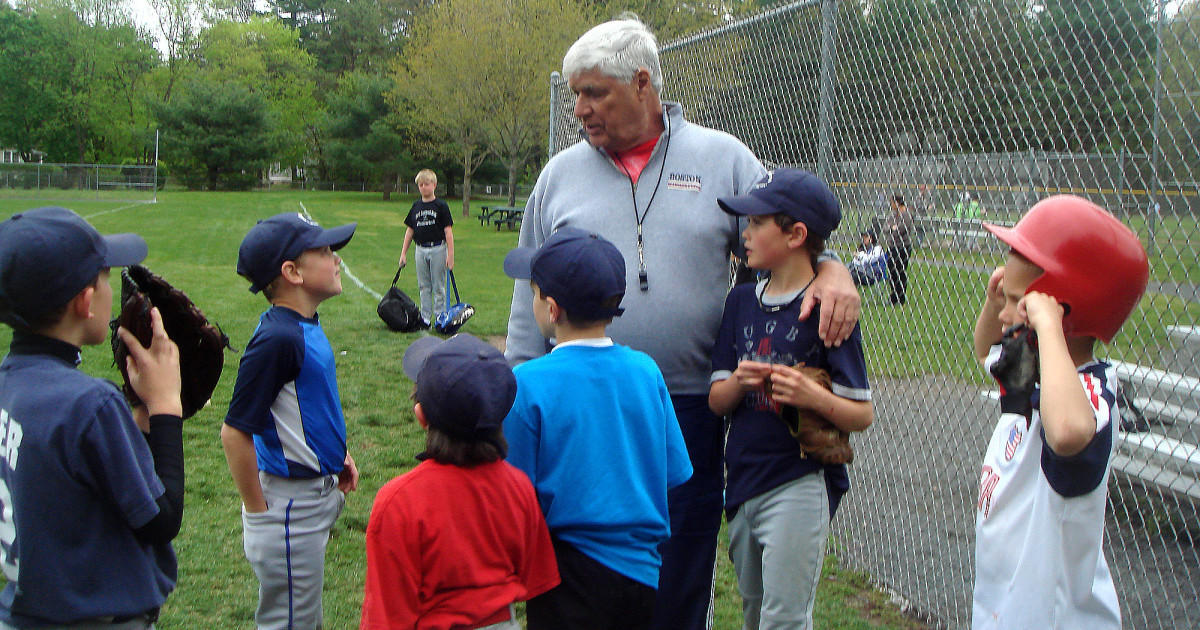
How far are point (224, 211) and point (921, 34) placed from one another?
33977 mm

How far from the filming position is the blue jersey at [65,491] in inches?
74.3

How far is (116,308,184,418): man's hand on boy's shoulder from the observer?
84.4 inches

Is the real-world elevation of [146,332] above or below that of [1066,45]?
below

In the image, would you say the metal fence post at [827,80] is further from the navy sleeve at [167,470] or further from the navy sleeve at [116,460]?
the navy sleeve at [116,460]

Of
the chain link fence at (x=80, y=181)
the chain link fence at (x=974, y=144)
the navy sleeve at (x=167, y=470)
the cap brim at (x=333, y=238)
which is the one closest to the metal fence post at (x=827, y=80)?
the chain link fence at (x=974, y=144)

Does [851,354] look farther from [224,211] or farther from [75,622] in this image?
[224,211]

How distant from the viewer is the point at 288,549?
110 inches

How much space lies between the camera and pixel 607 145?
2859 millimetres

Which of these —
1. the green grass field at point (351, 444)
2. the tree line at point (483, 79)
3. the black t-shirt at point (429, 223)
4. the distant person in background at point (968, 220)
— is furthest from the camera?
the black t-shirt at point (429, 223)

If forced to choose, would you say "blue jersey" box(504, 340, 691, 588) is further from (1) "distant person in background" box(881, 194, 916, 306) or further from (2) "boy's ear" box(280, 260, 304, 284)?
(1) "distant person in background" box(881, 194, 916, 306)

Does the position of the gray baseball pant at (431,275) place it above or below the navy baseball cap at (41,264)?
below

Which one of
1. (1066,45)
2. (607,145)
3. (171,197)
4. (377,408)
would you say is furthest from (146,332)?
(171,197)

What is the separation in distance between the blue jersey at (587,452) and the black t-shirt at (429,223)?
28.2 ft

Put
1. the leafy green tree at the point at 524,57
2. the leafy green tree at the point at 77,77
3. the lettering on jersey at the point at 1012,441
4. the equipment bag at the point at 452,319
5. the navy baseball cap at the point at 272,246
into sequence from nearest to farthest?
1. the lettering on jersey at the point at 1012,441
2. the navy baseball cap at the point at 272,246
3. the equipment bag at the point at 452,319
4. the leafy green tree at the point at 524,57
5. the leafy green tree at the point at 77,77
